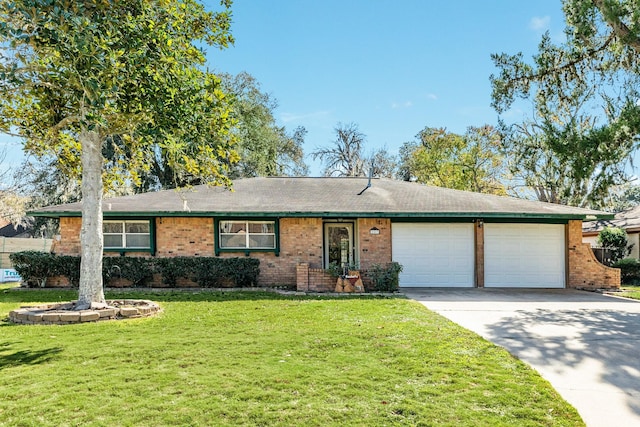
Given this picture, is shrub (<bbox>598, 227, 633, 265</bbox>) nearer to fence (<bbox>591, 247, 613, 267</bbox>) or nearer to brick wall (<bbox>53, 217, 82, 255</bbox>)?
fence (<bbox>591, 247, 613, 267</bbox>)

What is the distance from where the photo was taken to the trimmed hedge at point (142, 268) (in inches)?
496

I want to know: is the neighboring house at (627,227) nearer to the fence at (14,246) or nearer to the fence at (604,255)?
the fence at (604,255)

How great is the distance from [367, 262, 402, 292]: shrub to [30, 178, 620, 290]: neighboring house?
3.46ft

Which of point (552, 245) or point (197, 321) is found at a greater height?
point (552, 245)

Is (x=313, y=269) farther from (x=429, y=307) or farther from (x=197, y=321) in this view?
(x=197, y=321)

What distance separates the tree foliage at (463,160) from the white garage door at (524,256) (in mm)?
18801

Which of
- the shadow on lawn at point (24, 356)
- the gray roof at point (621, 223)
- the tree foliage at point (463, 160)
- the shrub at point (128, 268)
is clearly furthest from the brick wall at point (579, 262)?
the tree foliage at point (463, 160)

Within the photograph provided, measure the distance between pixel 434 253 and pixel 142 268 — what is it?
8.96 metres

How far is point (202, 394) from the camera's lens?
411cm

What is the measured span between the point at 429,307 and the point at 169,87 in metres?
6.96

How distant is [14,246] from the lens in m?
19.0

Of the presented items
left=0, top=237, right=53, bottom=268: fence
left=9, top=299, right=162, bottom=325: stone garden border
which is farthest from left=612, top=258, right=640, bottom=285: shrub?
left=0, top=237, right=53, bottom=268: fence

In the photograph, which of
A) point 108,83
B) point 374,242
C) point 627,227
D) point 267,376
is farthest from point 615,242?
point 108,83

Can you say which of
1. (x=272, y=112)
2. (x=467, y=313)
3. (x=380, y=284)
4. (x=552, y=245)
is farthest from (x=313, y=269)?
(x=272, y=112)
